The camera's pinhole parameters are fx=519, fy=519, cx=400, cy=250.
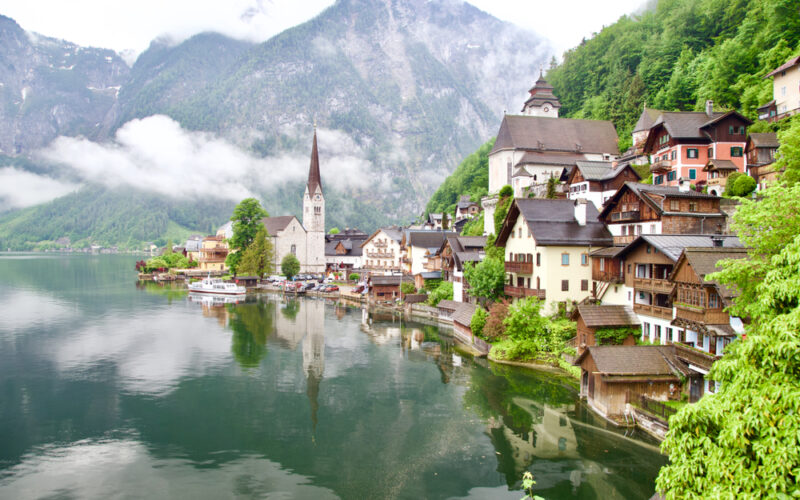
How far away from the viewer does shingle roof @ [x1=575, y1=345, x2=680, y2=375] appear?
2477 centimetres

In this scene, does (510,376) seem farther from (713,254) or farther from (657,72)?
(657,72)

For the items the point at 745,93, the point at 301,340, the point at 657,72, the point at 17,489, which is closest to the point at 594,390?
the point at 17,489

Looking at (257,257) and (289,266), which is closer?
(257,257)

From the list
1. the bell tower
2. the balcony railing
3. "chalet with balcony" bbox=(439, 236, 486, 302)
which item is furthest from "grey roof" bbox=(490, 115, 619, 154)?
the bell tower

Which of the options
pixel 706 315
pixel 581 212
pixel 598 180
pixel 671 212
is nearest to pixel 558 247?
pixel 581 212

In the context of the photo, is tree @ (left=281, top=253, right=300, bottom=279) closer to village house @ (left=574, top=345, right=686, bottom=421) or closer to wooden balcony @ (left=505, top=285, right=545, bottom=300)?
wooden balcony @ (left=505, top=285, right=545, bottom=300)

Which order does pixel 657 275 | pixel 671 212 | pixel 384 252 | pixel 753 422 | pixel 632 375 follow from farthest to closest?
pixel 384 252, pixel 671 212, pixel 657 275, pixel 632 375, pixel 753 422

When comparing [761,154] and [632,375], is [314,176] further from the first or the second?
[632,375]

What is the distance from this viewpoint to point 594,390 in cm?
2681

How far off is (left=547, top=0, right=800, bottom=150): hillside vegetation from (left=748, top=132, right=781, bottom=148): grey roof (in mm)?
8995

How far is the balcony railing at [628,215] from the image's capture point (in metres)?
35.6

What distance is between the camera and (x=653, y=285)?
95.6 ft

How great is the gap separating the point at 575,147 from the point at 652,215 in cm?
4120

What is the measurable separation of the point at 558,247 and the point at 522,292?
4735 millimetres
